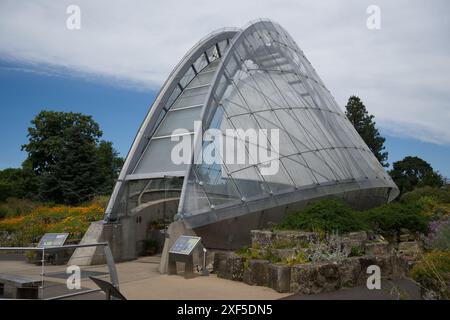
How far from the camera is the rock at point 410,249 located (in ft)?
36.2

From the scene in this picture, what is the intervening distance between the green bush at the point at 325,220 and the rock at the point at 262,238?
64 centimetres

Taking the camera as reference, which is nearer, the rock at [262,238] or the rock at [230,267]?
the rock at [230,267]

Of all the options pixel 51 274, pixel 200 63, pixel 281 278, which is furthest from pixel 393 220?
pixel 200 63

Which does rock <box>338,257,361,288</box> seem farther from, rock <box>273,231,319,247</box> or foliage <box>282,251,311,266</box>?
rock <box>273,231,319,247</box>

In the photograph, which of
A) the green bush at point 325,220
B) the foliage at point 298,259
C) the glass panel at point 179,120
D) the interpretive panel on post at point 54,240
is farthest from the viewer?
the glass panel at point 179,120

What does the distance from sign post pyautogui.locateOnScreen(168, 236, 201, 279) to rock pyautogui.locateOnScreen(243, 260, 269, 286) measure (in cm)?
162

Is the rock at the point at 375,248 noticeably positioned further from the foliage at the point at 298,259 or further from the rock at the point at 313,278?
the rock at the point at 313,278

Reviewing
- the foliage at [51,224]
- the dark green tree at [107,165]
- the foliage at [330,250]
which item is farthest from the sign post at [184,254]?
the dark green tree at [107,165]

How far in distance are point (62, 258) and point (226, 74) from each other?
28.1ft

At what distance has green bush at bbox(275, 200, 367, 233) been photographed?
1101 centimetres

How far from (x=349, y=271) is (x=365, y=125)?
40.8 metres

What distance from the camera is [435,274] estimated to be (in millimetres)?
6793

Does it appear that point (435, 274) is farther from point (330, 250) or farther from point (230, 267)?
point (230, 267)
